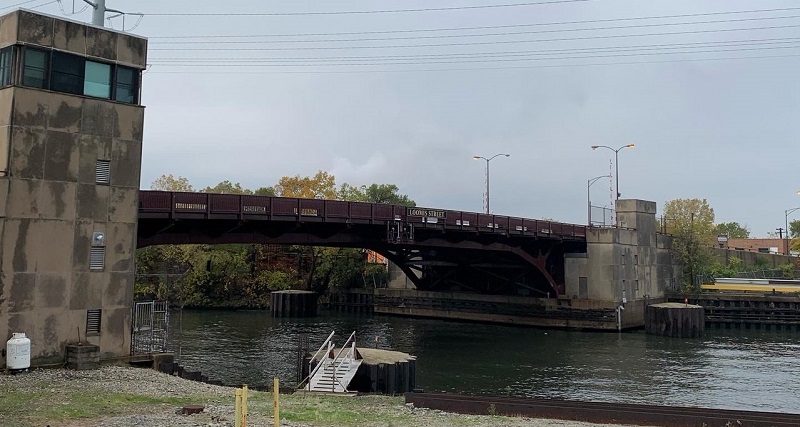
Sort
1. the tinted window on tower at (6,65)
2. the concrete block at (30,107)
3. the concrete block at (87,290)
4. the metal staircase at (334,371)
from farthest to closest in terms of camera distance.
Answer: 1. the metal staircase at (334,371)
2. the concrete block at (87,290)
3. the tinted window on tower at (6,65)
4. the concrete block at (30,107)

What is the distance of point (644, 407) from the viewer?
21453mm

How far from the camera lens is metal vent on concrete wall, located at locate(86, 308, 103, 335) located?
88.0 ft

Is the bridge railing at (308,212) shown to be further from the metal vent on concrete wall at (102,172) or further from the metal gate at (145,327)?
the metal vent on concrete wall at (102,172)

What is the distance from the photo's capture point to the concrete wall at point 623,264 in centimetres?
7394

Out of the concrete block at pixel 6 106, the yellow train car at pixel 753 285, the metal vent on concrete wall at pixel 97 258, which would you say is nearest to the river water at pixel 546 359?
the metal vent on concrete wall at pixel 97 258

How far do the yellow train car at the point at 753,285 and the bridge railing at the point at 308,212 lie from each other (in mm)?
29958

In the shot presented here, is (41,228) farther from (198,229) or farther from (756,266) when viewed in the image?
(756,266)

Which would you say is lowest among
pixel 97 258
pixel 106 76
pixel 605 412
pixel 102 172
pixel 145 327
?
pixel 605 412

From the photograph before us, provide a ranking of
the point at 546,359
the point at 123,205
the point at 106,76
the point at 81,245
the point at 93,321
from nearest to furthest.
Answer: the point at 81,245, the point at 93,321, the point at 106,76, the point at 123,205, the point at 546,359

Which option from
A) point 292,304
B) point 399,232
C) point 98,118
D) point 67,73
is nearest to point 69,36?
point 67,73

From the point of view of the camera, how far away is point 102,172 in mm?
27594

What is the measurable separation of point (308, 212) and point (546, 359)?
70.2 feet

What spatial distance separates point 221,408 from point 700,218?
359ft

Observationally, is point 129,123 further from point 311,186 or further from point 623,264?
point 311,186
